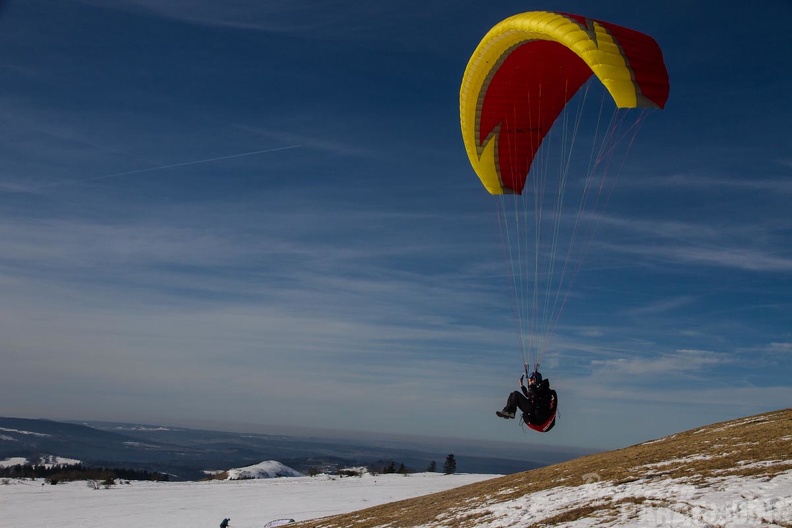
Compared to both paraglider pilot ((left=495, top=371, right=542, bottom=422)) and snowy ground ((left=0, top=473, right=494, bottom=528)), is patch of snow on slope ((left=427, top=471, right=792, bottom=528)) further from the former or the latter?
snowy ground ((left=0, top=473, right=494, bottom=528))

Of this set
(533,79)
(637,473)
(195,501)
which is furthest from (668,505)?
(195,501)

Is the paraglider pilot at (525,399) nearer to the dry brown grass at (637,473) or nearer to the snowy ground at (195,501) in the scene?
the dry brown grass at (637,473)

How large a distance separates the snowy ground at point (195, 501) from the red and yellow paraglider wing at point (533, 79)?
69.9ft

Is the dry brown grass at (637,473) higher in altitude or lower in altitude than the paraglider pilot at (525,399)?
lower

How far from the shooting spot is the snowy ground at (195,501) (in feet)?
100

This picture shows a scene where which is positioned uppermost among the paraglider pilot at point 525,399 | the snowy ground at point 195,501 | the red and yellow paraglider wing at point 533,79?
the red and yellow paraglider wing at point 533,79

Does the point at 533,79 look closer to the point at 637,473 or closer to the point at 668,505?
the point at 637,473

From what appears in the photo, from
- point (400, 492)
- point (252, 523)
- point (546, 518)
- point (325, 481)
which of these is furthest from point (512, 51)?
point (325, 481)

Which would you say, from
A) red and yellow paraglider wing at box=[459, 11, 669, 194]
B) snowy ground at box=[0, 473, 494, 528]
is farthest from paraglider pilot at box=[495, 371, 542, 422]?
snowy ground at box=[0, 473, 494, 528]

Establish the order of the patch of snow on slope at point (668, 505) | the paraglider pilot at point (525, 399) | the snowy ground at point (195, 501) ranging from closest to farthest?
the patch of snow on slope at point (668, 505) → the paraglider pilot at point (525, 399) → the snowy ground at point (195, 501)

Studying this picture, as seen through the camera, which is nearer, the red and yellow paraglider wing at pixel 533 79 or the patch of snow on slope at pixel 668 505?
the patch of snow on slope at pixel 668 505

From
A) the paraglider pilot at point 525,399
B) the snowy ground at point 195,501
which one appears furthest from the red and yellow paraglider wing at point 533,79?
the snowy ground at point 195,501

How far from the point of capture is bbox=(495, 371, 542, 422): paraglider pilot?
13.7 meters

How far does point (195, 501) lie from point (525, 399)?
32057 millimetres
